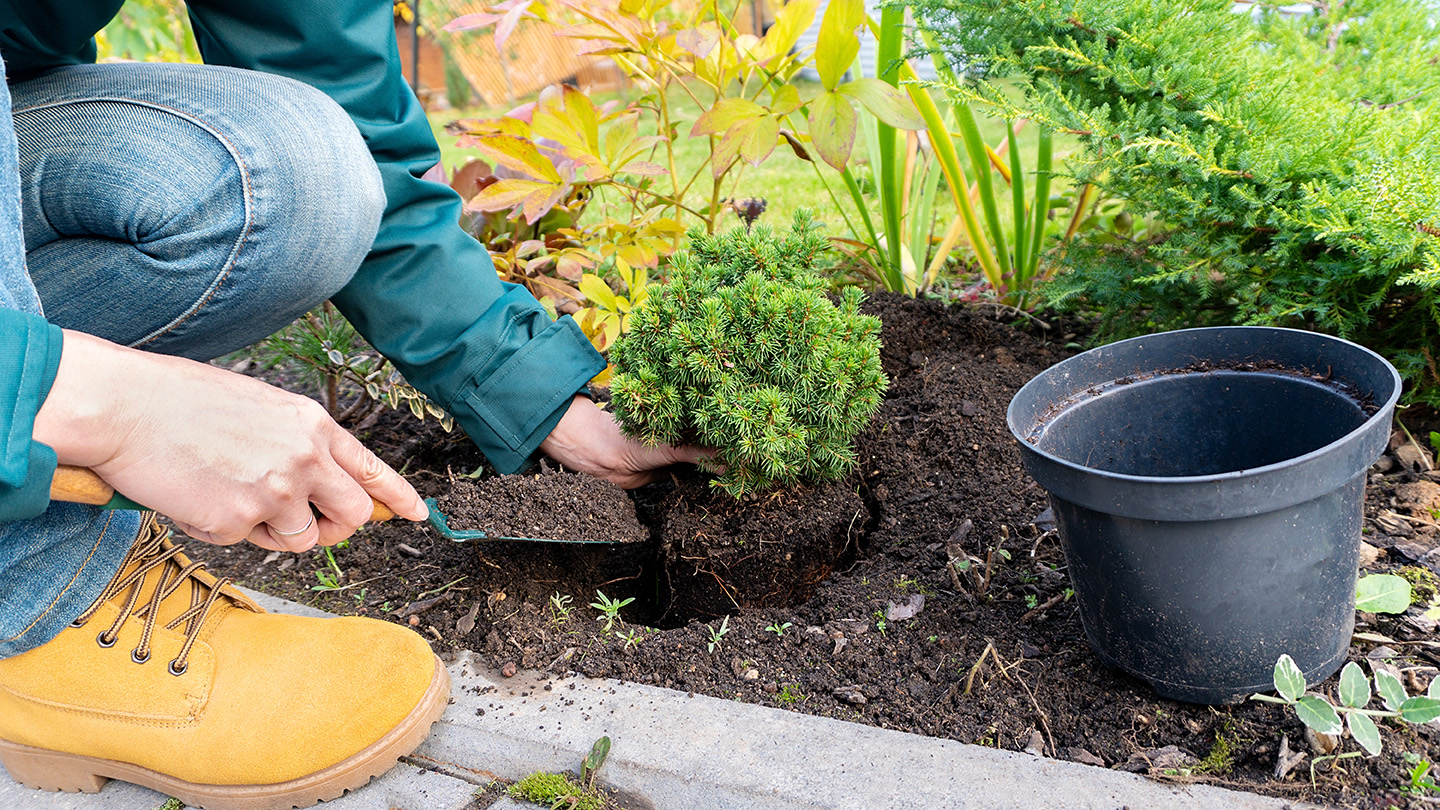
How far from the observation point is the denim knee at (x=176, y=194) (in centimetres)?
138

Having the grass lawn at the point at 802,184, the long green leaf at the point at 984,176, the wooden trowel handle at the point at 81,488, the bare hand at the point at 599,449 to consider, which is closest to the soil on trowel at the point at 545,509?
the bare hand at the point at 599,449

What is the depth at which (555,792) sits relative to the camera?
1272 mm

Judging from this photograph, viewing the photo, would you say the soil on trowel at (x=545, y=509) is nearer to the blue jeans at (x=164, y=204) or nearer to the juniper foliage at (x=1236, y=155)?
the blue jeans at (x=164, y=204)

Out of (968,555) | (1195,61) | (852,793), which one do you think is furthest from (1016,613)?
(1195,61)

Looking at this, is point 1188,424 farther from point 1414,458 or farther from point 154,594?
point 154,594

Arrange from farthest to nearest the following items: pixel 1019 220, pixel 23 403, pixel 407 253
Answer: pixel 1019 220 → pixel 407 253 → pixel 23 403

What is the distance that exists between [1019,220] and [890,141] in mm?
434

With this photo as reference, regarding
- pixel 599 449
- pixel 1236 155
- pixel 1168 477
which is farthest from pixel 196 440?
pixel 1236 155

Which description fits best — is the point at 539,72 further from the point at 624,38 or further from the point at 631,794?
the point at 631,794

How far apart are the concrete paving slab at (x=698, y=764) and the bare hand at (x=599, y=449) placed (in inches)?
18.4

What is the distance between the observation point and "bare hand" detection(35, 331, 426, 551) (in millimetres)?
938

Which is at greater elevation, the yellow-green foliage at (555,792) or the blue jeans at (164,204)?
the blue jeans at (164,204)

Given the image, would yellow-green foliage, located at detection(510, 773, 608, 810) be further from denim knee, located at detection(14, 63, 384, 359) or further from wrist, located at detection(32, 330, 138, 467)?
denim knee, located at detection(14, 63, 384, 359)

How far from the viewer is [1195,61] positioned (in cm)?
169
